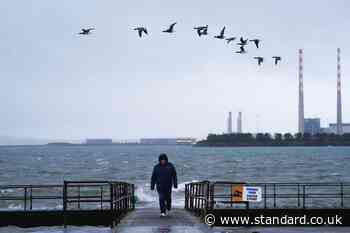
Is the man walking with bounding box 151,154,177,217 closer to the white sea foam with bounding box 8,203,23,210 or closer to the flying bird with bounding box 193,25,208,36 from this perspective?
the flying bird with bounding box 193,25,208,36

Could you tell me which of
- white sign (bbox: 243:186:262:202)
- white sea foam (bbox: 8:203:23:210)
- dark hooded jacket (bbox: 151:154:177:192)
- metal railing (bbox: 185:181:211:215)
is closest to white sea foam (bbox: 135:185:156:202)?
white sea foam (bbox: 8:203:23:210)

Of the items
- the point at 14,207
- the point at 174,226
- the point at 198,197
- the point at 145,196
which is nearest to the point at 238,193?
the point at 198,197

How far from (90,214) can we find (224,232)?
6.34 meters

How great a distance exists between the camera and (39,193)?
54.1 m

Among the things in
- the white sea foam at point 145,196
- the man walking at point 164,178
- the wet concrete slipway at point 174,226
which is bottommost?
the white sea foam at point 145,196

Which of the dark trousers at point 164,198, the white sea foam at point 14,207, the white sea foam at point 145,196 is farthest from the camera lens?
the white sea foam at point 145,196

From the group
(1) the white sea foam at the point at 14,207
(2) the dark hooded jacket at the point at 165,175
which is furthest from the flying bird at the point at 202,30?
(1) the white sea foam at the point at 14,207

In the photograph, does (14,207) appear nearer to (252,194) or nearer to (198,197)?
(198,197)

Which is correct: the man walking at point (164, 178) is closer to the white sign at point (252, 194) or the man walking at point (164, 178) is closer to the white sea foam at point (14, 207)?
the white sign at point (252, 194)

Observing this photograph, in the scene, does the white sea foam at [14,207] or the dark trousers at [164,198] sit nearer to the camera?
the dark trousers at [164,198]

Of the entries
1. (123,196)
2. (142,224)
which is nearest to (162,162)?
(142,224)

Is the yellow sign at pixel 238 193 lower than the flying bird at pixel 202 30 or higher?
lower

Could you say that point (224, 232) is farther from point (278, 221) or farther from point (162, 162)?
point (278, 221)

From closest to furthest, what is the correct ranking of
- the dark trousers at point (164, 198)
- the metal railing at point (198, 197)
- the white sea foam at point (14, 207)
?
the metal railing at point (198, 197) < the dark trousers at point (164, 198) < the white sea foam at point (14, 207)
